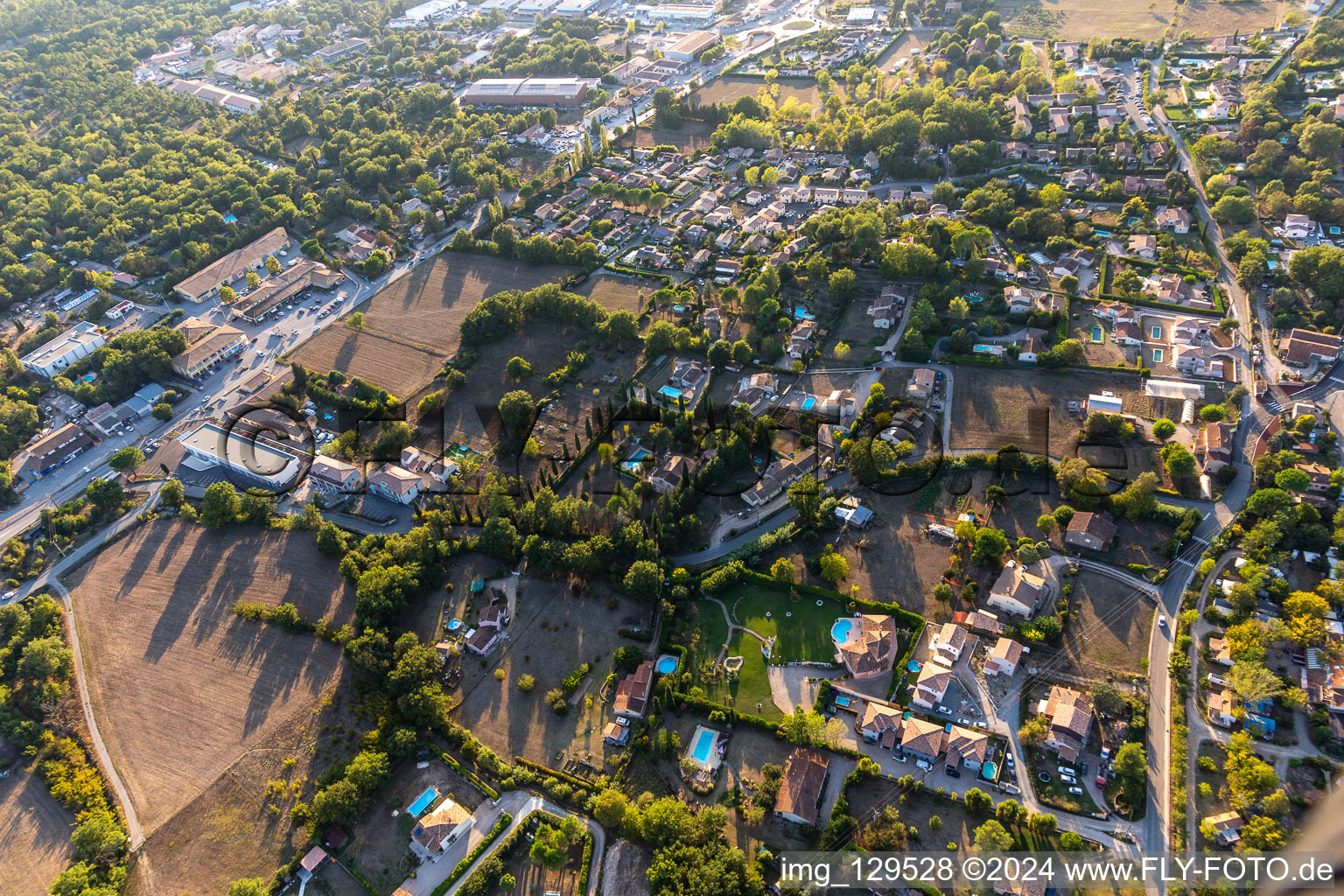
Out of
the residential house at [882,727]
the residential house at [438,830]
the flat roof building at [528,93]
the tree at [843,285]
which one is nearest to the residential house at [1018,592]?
the residential house at [882,727]

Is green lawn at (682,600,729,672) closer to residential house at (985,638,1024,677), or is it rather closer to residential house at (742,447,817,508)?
residential house at (742,447,817,508)

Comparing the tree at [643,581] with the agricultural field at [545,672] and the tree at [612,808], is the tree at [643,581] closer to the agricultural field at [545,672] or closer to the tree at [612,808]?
the agricultural field at [545,672]

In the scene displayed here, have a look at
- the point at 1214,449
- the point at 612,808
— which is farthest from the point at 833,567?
the point at 1214,449

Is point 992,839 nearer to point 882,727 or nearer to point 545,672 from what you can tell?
point 882,727

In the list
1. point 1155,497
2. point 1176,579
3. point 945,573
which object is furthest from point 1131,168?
point 945,573

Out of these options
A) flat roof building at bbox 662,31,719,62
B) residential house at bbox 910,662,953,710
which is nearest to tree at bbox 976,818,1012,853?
residential house at bbox 910,662,953,710

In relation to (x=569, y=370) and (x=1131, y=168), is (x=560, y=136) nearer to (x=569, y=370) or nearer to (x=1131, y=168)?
(x=569, y=370)
